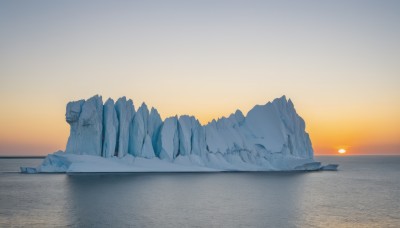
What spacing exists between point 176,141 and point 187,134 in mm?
1358

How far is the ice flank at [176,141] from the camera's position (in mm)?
39156

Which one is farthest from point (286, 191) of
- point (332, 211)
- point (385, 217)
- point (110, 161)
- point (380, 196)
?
point (110, 161)

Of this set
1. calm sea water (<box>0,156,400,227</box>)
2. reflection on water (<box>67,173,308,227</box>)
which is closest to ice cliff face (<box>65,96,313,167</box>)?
reflection on water (<box>67,173,308,227</box>)

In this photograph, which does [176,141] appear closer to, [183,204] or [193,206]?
[183,204]

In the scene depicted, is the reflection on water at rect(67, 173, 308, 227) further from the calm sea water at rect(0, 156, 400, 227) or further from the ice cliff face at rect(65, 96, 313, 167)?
the ice cliff face at rect(65, 96, 313, 167)

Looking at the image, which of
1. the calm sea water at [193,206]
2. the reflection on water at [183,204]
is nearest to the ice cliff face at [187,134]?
the reflection on water at [183,204]

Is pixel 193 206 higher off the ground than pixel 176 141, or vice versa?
pixel 176 141

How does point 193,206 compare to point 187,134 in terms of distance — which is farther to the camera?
point 187,134

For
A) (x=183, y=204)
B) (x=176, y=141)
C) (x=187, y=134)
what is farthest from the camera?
(x=187, y=134)

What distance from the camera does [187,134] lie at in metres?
43.1

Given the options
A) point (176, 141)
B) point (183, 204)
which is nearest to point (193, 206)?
point (183, 204)

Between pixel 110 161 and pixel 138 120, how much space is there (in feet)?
16.3

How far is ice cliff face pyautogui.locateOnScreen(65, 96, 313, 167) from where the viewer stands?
3938 cm

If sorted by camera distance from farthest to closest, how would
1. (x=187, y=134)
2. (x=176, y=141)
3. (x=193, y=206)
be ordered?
(x=187, y=134), (x=176, y=141), (x=193, y=206)
